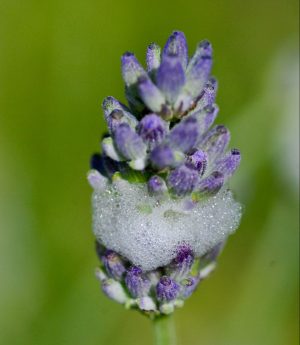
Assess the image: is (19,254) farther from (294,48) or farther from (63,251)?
(294,48)

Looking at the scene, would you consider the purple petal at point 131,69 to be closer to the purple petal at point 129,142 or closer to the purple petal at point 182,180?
the purple petal at point 129,142

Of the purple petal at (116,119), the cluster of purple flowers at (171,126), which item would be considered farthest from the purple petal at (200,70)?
the purple petal at (116,119)

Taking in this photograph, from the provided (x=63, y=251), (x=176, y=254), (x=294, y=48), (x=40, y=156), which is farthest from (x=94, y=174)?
(x=294, y=48)

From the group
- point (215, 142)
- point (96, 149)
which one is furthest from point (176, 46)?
point (96, 149)

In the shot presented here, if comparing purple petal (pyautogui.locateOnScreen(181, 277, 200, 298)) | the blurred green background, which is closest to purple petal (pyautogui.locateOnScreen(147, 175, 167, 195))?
purple petal (pyautogui.locateOnScreen(181, 277, 200, 298))

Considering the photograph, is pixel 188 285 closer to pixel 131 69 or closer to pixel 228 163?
pixel 228 163

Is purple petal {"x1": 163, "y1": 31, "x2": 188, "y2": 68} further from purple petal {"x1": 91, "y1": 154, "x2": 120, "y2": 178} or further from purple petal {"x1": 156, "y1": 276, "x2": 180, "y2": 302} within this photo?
purple petal {"x1": 156, "y1": 276, "x2": 180, "y2": 302}
